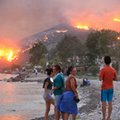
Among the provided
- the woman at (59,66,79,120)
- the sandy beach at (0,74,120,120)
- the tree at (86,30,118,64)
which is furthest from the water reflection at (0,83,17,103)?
the tree at (86,30,118,64)

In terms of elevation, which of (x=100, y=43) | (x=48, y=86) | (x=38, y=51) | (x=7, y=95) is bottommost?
(x=7, y=95)

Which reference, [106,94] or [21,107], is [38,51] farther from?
[106,94]

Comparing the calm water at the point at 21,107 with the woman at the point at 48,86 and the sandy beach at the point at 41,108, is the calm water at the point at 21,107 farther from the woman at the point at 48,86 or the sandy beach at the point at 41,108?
the woman at the point at 48,86

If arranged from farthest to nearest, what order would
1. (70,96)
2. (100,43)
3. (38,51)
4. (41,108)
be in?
(38,51), (100,43), (41,108), (70,96)

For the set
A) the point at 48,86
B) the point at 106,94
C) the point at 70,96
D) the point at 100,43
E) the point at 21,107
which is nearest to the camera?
the point at 70,96

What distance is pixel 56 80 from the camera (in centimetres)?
1395

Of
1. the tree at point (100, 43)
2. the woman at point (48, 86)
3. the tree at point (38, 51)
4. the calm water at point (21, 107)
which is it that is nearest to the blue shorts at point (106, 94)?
the woman at point (48, 86)

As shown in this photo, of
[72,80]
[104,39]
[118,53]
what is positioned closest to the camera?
[72,80]

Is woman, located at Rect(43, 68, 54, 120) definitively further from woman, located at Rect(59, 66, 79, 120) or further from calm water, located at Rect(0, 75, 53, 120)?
calm water, located at Rect(0, 75, 53, 120)

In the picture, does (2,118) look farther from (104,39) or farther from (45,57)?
(45,57)

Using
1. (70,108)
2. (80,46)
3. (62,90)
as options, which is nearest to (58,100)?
(62,90)

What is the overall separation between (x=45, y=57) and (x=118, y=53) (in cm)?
9194

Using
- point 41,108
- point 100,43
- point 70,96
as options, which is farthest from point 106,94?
point 100,43

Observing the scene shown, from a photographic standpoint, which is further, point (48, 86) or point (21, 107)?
point (21, 107)
